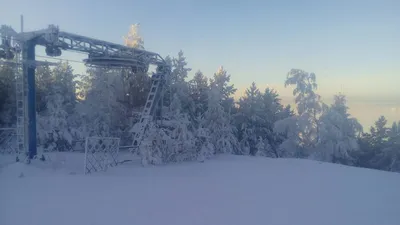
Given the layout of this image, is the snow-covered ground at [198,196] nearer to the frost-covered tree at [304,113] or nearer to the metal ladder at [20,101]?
the metal ladder at [20,101]

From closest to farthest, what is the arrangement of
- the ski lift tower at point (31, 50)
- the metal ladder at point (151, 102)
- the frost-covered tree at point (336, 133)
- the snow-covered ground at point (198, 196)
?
1. the snow-covered ground at point (198, 196)
2. the ski lift tower at point (31, 50)
3. the metal ladder at point (151, 102)
4. the frost-covered tree at point (336, 133)

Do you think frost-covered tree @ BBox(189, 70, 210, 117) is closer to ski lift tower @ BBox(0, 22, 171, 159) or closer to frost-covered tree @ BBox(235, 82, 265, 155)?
frost-covered tree @ BBox(235, 82, 265, 155)

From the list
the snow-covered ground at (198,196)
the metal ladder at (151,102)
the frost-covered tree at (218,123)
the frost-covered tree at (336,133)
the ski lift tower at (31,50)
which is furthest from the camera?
the frost-covered tree at (218,123)

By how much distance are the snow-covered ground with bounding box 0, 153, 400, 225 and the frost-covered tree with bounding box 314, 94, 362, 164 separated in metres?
11.9

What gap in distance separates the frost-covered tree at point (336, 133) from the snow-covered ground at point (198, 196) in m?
11.9

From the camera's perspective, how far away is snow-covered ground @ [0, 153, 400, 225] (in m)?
7.02

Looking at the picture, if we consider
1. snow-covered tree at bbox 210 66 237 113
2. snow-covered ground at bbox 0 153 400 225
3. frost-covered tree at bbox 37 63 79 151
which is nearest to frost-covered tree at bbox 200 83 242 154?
snow-covered tree at bbox 210 66 237 113

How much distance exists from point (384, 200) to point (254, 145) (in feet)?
71.7

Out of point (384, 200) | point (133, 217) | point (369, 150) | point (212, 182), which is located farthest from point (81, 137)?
point (369, 150)

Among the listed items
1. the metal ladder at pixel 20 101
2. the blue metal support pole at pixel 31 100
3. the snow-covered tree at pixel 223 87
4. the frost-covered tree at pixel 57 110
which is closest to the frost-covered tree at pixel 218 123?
the snow-covered tree at pixel 223 87

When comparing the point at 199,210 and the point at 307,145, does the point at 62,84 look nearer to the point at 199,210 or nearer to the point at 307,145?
the point at 307,145

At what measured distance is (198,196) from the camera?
8.81 metres

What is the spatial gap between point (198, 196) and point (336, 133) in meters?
19.9

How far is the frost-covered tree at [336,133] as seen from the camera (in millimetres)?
25094
